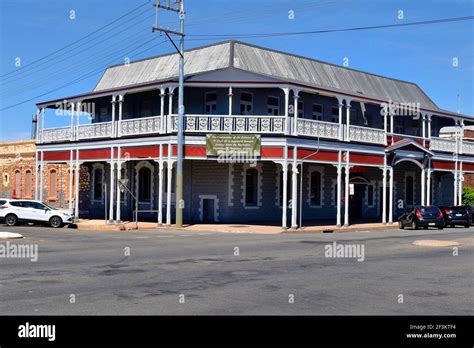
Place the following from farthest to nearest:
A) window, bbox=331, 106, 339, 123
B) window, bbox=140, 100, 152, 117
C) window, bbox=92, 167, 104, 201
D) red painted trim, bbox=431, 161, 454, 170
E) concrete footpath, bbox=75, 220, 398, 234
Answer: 1. window, bbox=92, 167, 104, 201
2. red painted trim, bbox=431, 161, 454, 170
3. window, bbox=331, 106, 339, 123
4. window, bbox=140, 100, 152, 117
5. concrete footpath, bbox=75, 220, 398, 234

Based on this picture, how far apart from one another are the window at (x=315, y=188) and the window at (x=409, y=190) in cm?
999

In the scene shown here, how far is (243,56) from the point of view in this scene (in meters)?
37.5

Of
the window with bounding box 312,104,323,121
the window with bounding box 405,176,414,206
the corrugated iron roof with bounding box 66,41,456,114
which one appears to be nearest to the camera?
the corrugated iron roof with bounding box 66,41,456,114

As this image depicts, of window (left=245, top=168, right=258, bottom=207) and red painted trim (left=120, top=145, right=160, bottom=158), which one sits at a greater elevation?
red painted trim (left=120, top=145, right=160, bottom=158)

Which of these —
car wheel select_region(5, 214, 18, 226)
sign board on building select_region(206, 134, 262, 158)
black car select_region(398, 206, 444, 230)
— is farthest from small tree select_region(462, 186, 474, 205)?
car wheel select_region(5, 214, 18, 226)

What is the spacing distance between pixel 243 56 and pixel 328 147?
26.5 ft

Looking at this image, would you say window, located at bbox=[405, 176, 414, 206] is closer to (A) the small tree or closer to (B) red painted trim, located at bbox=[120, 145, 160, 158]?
(A) the small tree

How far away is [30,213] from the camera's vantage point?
105 ft

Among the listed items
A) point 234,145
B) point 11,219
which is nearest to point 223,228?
point 234,145

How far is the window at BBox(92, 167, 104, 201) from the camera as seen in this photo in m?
42.2

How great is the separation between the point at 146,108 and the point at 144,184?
469 cm

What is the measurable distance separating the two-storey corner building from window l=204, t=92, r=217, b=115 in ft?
0.20

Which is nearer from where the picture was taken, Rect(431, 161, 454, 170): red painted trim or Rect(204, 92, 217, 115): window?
Rect(204, 92, 217, 115): window

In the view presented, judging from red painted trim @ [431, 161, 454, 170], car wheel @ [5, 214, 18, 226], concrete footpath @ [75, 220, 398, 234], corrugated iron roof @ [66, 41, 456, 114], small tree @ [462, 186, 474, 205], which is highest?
corrugated iron roof @ [66, 41, 456, 114]
